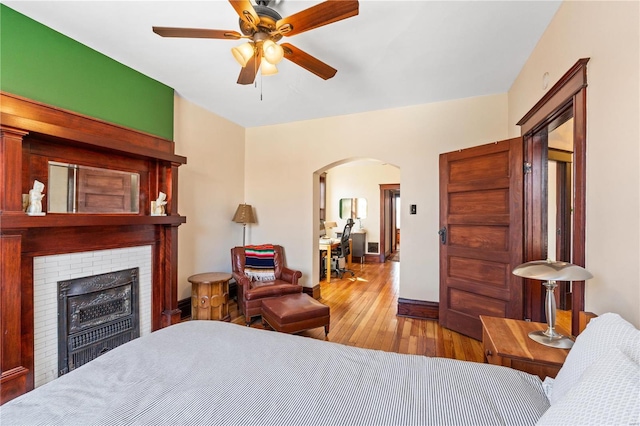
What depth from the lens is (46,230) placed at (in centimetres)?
204

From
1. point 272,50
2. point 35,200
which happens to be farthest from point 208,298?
point 272,50

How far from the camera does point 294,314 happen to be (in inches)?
105

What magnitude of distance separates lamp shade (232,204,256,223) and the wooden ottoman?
1476 millimetres

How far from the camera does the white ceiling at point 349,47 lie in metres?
1.85

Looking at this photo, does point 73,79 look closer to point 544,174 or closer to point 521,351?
point 521,351

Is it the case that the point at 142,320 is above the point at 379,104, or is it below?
below

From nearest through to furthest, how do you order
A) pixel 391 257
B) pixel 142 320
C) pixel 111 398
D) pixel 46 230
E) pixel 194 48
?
1. pixel 111 398
2. pixel 46 230
3. pixel 194 48
4. pixel 142 320
5. pixel 391 257

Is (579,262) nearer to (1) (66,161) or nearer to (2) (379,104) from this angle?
(2) (379,104)

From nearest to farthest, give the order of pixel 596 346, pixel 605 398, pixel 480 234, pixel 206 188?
pixel 605 398 < pixel 596 346 < pixel 480 234 < pixel 206 188

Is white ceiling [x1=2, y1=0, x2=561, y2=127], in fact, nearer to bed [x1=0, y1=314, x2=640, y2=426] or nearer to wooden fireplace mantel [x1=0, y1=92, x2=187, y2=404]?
wooden fireplace mantel [x1=0, y1=92, x2=187, y2=404]

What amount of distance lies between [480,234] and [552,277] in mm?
1534

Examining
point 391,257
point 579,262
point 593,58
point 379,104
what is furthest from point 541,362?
point 391,257

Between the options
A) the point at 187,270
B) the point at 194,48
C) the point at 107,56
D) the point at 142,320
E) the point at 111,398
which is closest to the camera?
the point at 111,398

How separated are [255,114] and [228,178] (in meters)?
1.03
